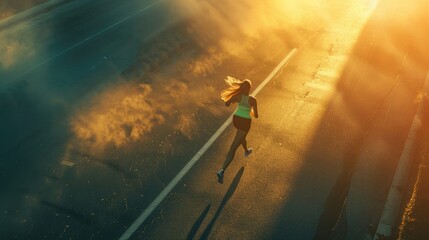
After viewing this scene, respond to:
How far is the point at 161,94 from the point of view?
427 inches

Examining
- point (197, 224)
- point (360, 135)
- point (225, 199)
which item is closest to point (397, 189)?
point (360, 135)

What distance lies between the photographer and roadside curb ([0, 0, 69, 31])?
16328mm

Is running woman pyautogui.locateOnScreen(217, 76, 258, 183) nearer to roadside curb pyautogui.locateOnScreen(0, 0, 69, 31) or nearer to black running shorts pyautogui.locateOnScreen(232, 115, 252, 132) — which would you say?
black running shorts pyautogui.locateOnScreen(232, 115, 252, 132)

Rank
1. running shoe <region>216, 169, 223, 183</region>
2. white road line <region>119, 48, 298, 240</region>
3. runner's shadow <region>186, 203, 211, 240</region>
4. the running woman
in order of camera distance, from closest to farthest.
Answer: runner's shadow <region>186, 203, 211, 240</region> < white road line <region>119, 48, 298, 240</region> < the running woman < running shoe <region>216, 169, 223, 183</region>

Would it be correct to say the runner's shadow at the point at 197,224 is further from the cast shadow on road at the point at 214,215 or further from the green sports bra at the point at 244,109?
the green sports bra at the point at 244,109

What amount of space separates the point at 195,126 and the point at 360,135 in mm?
3700

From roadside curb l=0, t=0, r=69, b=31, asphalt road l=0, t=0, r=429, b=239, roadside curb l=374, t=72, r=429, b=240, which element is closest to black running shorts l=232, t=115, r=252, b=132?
asphalt road l=0, t=0, r=429, b=239

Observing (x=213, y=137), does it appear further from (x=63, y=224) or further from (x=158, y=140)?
(x=63, y=224)

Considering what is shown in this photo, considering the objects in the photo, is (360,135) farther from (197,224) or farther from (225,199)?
(197,224)

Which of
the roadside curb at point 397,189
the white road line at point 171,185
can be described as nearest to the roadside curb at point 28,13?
the white road line at point 171,185

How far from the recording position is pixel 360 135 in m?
9.24

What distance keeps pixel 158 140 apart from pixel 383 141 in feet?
16.1

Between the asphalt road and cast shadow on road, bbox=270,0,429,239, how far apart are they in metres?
0.03

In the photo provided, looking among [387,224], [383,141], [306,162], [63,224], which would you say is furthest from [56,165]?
[383,141]
